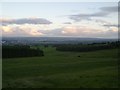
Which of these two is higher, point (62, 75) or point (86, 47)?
point (86, 47)

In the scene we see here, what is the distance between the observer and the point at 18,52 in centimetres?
4388

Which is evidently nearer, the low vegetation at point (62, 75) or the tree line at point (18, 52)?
the low vegetation at point (62, 75)

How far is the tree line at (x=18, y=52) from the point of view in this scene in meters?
41.8

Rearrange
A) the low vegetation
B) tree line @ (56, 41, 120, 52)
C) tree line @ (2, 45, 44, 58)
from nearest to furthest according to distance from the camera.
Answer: the low vegetation, tree line @ (2, 45, 44, 58), tree line @ (56, 41, 120, 52)

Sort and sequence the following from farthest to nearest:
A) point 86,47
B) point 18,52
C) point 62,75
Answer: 1. point 86,47
2. point 18,52
3. point 62,75

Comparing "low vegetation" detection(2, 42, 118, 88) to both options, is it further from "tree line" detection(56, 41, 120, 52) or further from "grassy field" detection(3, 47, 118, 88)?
"tree line" detection(56, 41, 120, 52)

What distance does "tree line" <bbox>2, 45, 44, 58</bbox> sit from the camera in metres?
41.8

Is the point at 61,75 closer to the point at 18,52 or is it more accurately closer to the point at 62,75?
the point at 62,75

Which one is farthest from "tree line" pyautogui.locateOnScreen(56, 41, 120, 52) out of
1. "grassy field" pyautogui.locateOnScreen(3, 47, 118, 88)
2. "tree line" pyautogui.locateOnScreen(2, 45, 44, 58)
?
"grassy field" pyautogui.locateOnScreen(3, 47, 118, 88)

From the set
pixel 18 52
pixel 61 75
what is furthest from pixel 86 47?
pixel 61 75

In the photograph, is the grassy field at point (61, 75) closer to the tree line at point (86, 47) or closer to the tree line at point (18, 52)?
the tree line at point (18, 52)

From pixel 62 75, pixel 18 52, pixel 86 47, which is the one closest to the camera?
pixel 62 75

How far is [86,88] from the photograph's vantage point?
2336 cm

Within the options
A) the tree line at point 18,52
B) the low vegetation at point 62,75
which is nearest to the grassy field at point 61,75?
the low vegetation at point 62,75
